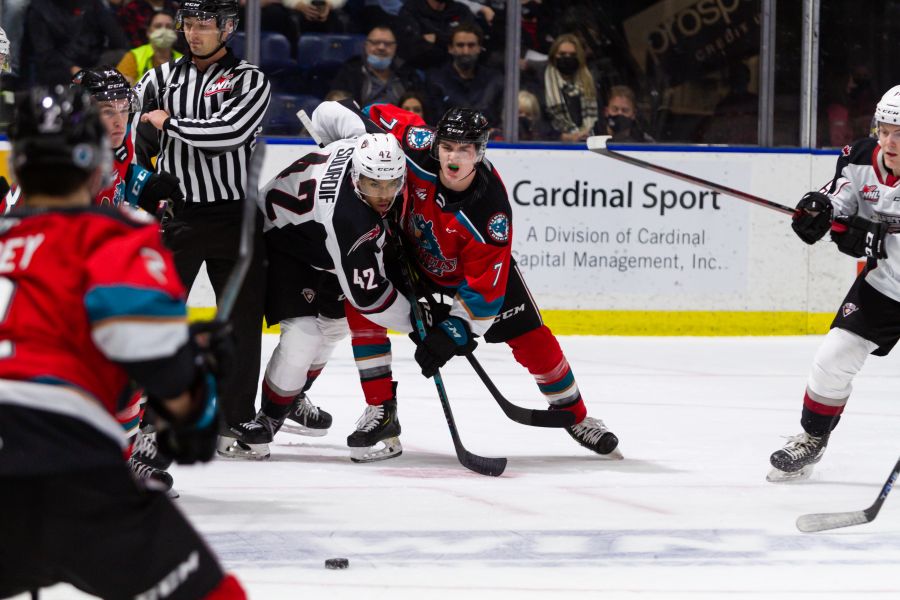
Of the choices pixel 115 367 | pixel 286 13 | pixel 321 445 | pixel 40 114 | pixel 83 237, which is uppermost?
pixel 286 13

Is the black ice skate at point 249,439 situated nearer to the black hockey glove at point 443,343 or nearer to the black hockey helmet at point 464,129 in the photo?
the black hockey glove at point 443,343

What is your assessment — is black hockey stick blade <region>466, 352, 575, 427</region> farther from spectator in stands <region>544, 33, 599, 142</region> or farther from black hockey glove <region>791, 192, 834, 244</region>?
spectator in stands <region>544, 33, 599, 142</region>

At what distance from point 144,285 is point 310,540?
1390mm

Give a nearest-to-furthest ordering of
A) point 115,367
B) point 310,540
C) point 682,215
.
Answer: point 115,367, point 310,540, point 682,215

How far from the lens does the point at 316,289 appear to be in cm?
358

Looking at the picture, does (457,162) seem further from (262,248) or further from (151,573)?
(151,573)

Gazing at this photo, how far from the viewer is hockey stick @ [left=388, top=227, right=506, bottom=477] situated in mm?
3350

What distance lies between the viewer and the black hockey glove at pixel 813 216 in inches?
127

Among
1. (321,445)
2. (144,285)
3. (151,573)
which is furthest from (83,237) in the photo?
(321,445)

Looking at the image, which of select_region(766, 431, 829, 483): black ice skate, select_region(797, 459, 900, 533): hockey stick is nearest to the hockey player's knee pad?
select_region(766, 431, 829, 483): black ice skate

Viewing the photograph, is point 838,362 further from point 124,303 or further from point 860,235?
point 124,303

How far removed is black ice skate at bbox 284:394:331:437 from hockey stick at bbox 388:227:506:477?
47 cm

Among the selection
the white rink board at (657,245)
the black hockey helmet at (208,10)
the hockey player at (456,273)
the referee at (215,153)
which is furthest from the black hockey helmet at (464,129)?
the white rink board at (657,245)

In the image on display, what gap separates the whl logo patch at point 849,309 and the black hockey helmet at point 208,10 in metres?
1.69
